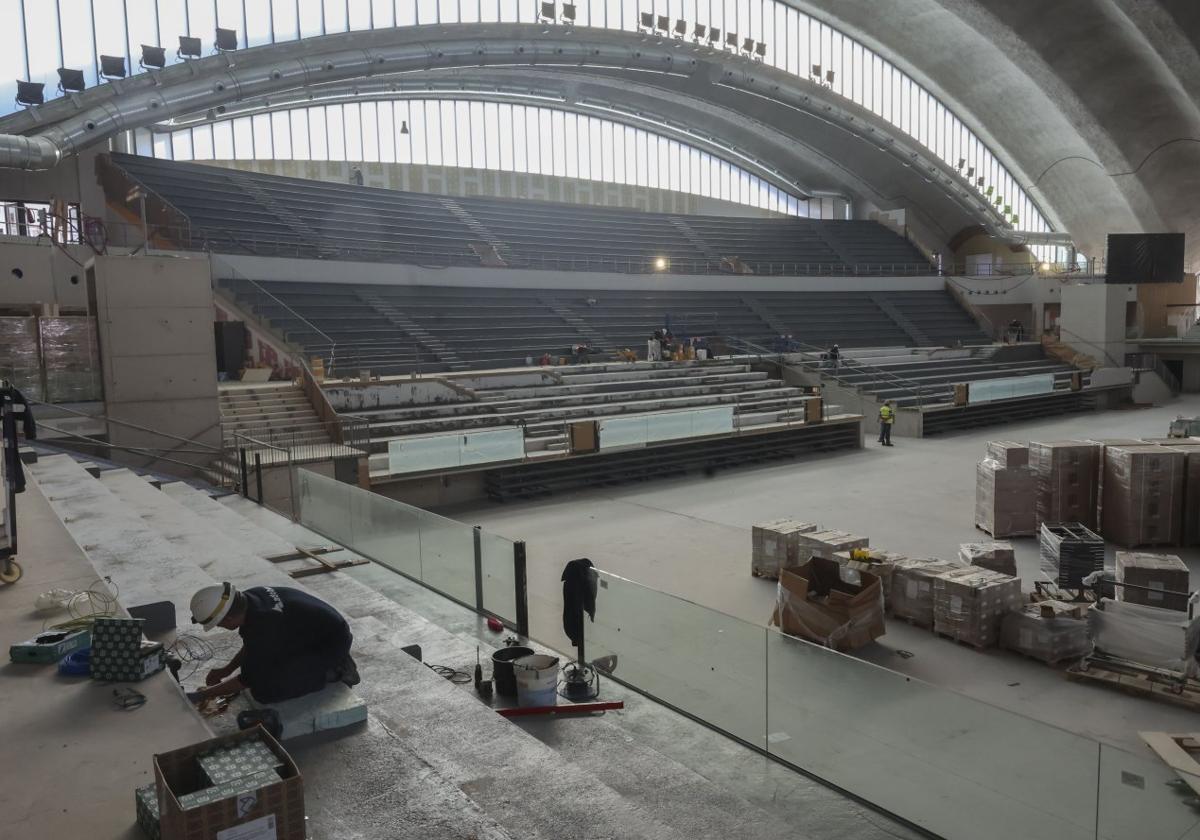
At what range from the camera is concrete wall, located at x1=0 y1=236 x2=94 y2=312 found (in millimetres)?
20188

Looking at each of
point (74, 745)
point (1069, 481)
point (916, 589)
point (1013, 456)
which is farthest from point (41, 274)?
point (1069, 481)

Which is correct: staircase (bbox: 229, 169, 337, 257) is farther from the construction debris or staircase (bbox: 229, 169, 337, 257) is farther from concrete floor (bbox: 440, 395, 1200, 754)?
the construction debris

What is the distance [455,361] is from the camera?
932 inches

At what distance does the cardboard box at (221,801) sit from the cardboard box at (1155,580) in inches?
310

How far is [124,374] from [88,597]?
9.74 meters

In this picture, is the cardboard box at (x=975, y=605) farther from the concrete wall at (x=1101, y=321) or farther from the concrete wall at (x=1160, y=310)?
the concrete wall at (x=1160, y=310)

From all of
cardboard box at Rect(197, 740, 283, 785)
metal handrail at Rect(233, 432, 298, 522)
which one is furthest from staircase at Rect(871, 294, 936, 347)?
cardboard box at Rect(197, 740, 283, 785)

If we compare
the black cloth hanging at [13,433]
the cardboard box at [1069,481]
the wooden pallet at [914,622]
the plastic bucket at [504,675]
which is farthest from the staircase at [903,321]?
the black cloth hanging at [13,433]

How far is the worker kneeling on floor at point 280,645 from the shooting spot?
4.57 m

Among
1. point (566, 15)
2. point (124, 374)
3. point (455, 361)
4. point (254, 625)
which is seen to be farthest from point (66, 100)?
point (254, 625)

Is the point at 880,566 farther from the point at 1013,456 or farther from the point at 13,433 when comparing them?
the point at 13,433

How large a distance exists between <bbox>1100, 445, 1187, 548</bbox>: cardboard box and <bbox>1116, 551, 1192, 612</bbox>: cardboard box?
368cm

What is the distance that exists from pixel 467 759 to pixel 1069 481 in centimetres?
1074

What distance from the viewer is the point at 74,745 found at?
405cm
